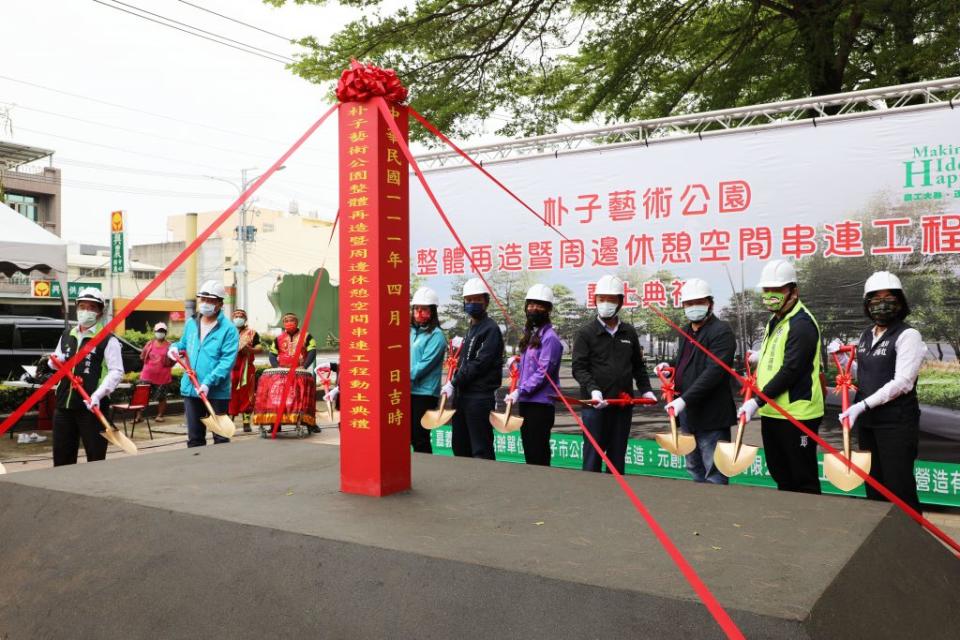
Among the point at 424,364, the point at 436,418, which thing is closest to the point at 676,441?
the point at 436,418

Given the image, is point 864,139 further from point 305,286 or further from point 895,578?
point 305,286

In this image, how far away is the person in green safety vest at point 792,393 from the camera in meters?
3.98

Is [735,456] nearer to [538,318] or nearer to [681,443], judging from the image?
[681,443]

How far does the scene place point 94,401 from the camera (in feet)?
14.9

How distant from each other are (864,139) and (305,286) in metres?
8.08

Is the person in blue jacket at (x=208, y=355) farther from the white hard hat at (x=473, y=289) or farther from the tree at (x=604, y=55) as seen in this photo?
the tree at (x=604, y=55)

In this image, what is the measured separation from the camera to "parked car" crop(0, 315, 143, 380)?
1018 cm

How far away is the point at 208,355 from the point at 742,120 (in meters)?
4.08

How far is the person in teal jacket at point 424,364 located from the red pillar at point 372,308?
270 centimetres

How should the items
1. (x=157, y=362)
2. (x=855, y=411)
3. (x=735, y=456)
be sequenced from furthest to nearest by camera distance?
(x=157, y=362) → (x=735, y=456) → (x=855, y=411)

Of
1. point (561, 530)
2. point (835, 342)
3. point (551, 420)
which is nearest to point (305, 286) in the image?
point (551, 420)

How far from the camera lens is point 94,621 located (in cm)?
225

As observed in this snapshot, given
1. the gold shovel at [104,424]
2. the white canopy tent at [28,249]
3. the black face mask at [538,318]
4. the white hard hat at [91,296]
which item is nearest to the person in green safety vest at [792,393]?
the black face mask at [538,318]

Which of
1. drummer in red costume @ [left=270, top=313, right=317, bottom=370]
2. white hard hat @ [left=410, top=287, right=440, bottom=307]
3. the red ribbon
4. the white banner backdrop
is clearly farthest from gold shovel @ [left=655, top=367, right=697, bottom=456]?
drummer in red costume @ [left=270, top=313, right=317, bottom=370]
